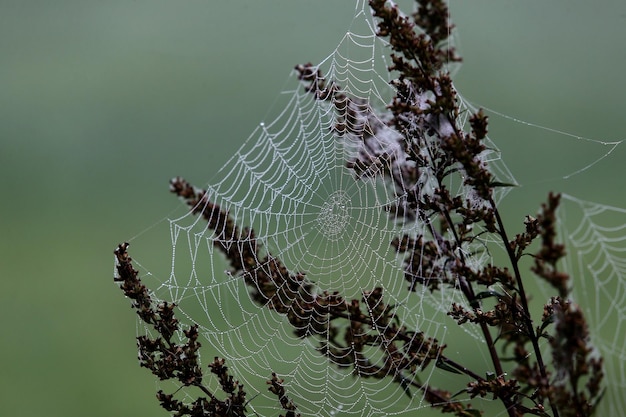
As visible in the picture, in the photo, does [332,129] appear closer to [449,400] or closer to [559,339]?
[449,400]

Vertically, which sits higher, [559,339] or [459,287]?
[459,287]

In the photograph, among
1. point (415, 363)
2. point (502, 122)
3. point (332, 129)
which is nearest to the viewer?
point (415, 363)

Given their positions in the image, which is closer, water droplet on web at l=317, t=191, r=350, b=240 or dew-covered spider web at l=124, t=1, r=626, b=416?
dew-covered spider web at l=124, t=1, r=626, b=416

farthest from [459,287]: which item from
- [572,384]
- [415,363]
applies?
[572,384]

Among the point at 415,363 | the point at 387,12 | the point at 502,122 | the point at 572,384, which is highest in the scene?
the point at 502,122

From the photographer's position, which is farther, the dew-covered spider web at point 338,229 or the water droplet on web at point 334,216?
the water droplet on web at point 334,216

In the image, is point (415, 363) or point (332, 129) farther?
point (332, 129)

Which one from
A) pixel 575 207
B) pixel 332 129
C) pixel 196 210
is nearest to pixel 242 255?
pixel 196 210

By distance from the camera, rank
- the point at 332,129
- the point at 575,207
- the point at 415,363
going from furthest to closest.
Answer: the point at 575,207, the point at 332,129, the point at 415,363

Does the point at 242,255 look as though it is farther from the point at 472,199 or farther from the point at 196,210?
the point at 472,199
